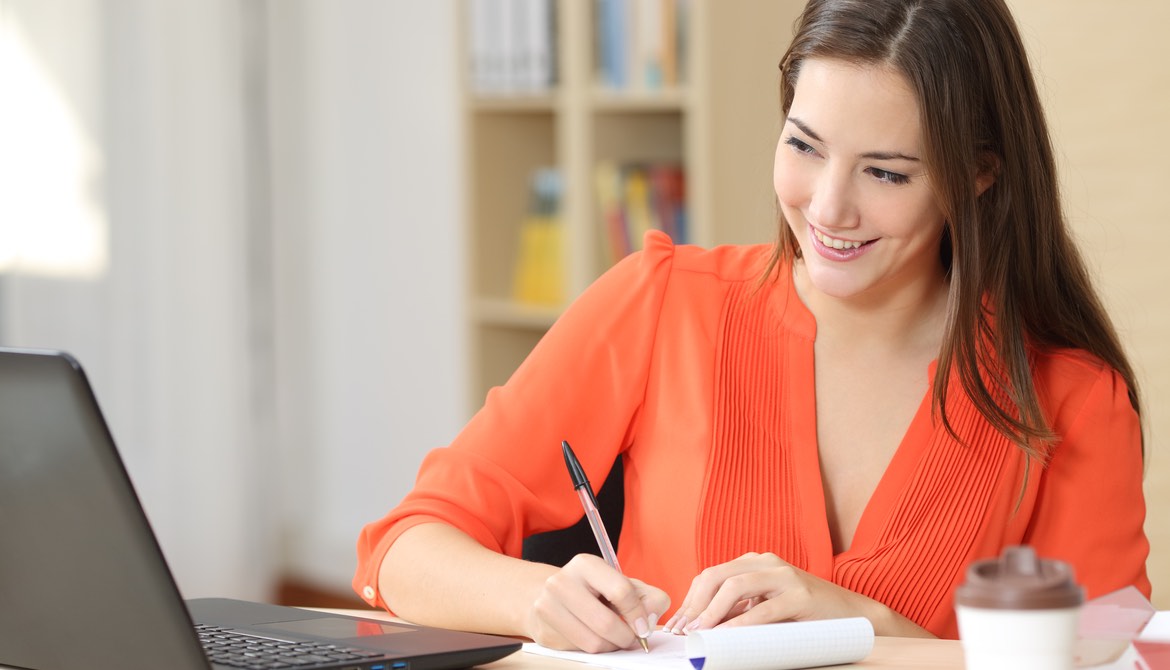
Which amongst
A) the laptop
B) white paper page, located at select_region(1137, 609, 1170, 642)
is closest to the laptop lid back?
the laptop

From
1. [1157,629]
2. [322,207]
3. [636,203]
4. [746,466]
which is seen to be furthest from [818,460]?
[322,207]

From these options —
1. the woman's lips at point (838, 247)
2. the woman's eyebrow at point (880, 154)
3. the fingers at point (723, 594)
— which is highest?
the woman's eyebrow at point (880, 154)

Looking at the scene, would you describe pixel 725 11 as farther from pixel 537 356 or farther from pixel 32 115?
pixel 32 115

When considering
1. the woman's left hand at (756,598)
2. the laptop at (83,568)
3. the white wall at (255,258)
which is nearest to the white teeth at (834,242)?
the woman's left hand at (756,598)

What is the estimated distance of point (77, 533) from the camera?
0.91m

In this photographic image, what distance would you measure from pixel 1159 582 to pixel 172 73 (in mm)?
2807

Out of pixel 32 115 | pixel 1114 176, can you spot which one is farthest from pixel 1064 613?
pixel 32 115

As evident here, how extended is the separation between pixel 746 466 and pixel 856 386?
0.55 ft

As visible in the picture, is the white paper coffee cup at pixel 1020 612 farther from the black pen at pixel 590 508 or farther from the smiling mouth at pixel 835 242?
the smiling mouth at pixel 835 242

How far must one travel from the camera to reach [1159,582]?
2.20 meters

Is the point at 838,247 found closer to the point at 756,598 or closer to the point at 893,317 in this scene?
the point at 893,317

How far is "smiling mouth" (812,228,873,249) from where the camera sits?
142 cm

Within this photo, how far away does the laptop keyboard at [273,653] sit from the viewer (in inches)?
38.2

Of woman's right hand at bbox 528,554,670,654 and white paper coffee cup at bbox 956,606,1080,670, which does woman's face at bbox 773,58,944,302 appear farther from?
white paper coffee cup at bbox 956,606,1080,670
